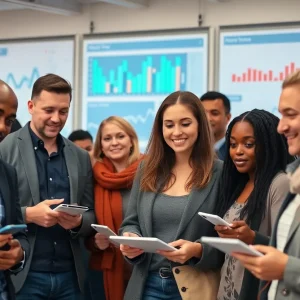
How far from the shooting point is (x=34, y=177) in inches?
143

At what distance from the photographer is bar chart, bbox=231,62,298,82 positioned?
24.1 ft

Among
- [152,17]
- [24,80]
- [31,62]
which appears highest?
[152,17]

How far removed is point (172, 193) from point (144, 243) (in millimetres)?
500

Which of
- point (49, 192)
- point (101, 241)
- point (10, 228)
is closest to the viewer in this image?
point (10, 228)

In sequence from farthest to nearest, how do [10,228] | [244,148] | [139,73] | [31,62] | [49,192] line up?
[31,62] → [139,73] → [49,192] → [244,148] → [10,228]

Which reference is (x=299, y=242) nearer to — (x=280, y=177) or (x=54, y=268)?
(x=280, y=177)

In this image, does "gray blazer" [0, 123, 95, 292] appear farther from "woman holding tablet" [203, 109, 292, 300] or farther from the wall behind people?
the wall behind people

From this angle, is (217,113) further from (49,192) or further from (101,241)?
(49,192)

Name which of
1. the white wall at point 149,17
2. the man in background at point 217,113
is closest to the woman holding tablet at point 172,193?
the man in background at point 217,113

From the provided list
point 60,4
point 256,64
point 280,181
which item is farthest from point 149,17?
point 280,181

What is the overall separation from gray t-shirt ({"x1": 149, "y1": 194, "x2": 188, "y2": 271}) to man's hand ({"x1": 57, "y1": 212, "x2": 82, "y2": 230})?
51cm

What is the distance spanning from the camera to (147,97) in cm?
817

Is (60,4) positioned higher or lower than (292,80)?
higher

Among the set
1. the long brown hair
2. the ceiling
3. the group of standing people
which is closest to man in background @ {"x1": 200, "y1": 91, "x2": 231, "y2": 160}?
the group of standing people
